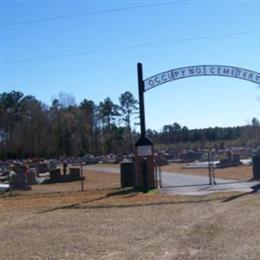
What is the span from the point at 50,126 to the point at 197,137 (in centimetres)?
4057

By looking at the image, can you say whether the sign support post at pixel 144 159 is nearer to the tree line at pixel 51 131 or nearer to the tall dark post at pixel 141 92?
the tall dark post at pixel 141 92

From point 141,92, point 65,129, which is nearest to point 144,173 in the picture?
point 141,92

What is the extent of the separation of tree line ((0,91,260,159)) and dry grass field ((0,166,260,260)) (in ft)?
260

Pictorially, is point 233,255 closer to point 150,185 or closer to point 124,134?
point 150,185

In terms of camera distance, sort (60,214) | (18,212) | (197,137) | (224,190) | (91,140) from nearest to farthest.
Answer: (60,214)
(18,212)
(224,190)
(91,140)
(197,137)

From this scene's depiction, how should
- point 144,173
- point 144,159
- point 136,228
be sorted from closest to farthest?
point 136,228 < point 144,173 < point 144,159

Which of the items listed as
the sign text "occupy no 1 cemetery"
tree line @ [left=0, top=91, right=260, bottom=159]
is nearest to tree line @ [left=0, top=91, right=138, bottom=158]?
tree line @ [left=0, top=91, right=260, bottom=159]

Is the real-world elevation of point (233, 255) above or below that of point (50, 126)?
below

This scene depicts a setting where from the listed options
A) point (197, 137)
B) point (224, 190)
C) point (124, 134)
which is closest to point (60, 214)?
point (224, 190)

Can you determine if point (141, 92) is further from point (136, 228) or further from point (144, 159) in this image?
point (136, 228)

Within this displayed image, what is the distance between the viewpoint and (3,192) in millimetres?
30031

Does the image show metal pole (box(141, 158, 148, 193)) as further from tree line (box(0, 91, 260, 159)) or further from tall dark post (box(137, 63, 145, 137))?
tree line (box(0, 91, 260, 159))

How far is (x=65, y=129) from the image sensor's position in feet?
346

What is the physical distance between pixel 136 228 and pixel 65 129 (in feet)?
303
